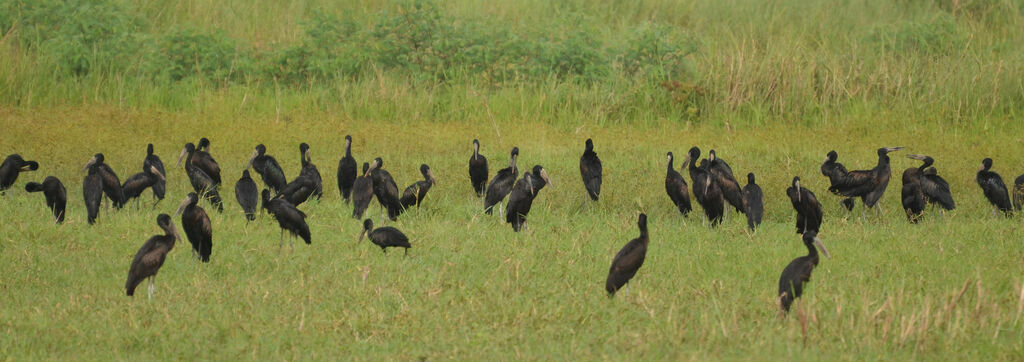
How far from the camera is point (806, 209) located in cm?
1027

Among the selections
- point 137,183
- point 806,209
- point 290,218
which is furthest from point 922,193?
point 137,183

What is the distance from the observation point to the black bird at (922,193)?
441 inches

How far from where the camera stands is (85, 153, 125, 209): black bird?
35.8ft

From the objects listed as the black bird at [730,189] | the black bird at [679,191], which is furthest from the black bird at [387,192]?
the black bird at [730,189]

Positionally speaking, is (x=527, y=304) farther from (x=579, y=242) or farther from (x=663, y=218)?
(x=663, y=218)

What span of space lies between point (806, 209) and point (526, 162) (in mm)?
4924

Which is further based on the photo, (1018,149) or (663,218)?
(1018,149)

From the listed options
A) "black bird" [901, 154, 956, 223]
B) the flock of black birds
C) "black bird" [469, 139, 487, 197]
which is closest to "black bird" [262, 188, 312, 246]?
the flock of black birds

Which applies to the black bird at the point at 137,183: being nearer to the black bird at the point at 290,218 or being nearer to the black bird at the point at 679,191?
the black bird at the point at 290,218

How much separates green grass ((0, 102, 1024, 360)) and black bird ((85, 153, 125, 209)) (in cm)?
34

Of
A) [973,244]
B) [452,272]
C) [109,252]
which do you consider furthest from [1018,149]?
[109,252]

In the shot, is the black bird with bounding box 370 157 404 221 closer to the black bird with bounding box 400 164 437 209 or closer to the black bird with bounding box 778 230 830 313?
the black bird with bounding box 400 164 437 209

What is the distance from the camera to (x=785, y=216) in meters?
12.0

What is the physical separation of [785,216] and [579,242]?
3063mm
